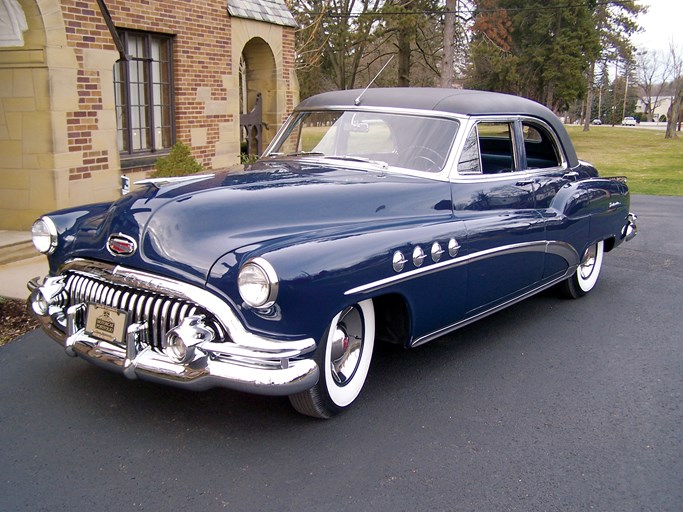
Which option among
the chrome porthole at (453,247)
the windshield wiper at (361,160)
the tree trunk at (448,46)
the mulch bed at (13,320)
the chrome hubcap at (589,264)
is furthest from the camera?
the tree trunk at (448,46)

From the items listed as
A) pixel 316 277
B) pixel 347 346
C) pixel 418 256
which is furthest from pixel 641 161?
pixel 316 277

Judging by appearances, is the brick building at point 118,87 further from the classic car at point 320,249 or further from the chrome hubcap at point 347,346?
the chrome hubcap at point 347,346

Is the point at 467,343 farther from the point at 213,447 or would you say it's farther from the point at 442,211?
the point at 213,447

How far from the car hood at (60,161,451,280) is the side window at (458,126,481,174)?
0.31m

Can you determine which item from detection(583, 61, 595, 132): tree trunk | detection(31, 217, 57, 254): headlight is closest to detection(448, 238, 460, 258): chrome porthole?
detection(31, 217, 57, 254): headlight

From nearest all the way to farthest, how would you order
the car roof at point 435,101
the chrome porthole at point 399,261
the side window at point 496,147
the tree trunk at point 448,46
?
the chrome porthole at point 399,261 < the car roof at point 435,101 < the side window at point 496,147 < the tree trunk at point 448,46

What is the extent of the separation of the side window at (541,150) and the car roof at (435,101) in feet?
1.00

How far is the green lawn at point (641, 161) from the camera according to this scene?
55.6 ft

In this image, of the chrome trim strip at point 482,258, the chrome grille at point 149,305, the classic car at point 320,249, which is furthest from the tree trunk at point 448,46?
the chrome grille at point 149,305

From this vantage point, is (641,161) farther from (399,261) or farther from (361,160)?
(399,261)

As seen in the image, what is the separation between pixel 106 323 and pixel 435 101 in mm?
2698

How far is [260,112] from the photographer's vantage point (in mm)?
11953

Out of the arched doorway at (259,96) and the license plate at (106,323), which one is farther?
the arched doorway at (259,96)

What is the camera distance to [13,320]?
509cm
